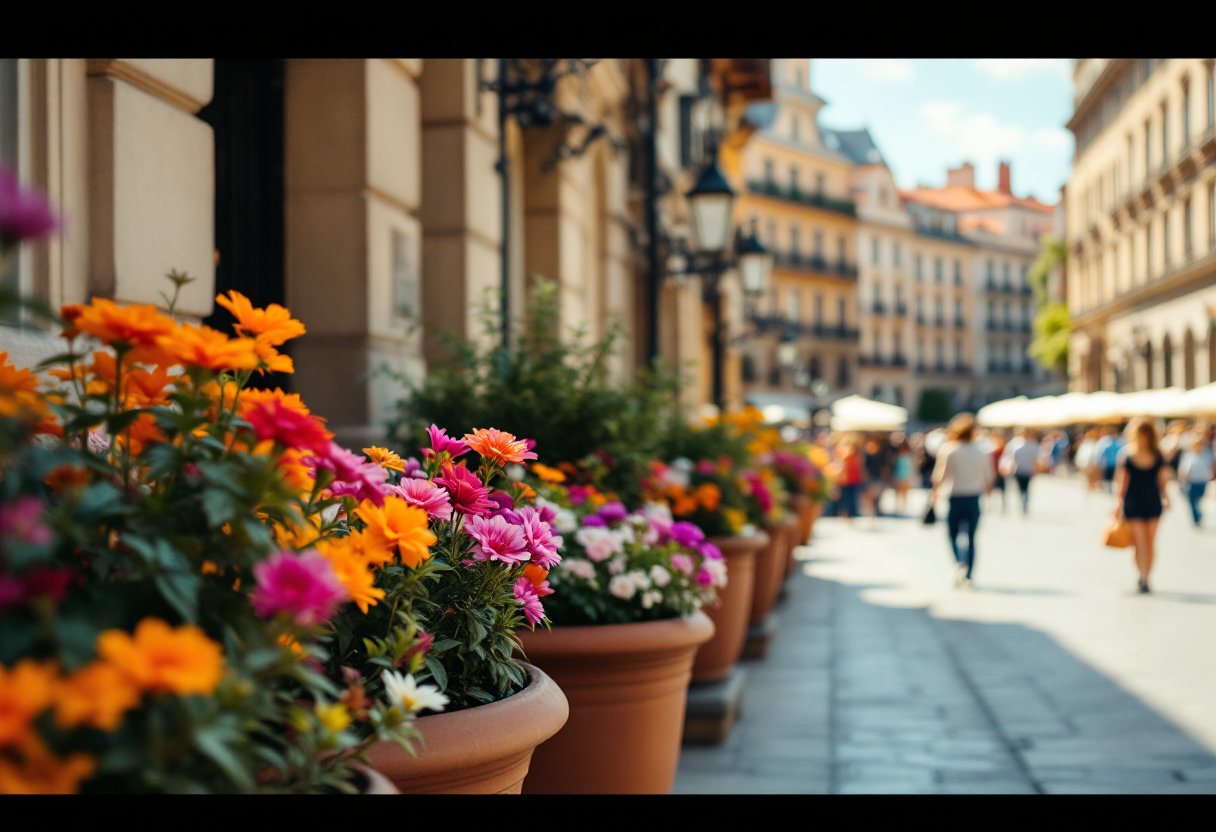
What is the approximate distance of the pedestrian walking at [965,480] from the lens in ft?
35.9

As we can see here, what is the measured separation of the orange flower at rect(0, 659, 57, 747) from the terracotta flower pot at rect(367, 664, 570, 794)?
93cm

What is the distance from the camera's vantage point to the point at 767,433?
35.6 ft

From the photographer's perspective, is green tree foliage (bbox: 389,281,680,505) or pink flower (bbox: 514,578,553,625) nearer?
pink flower (bbox: 514,578,553,625)

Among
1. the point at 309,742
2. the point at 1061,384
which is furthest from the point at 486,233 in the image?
the point at 1061,384

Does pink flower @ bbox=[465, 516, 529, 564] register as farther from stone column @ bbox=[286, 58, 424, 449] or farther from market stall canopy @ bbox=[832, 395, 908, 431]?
market stall canopy @ bbox=[832, 395, 908, 431]

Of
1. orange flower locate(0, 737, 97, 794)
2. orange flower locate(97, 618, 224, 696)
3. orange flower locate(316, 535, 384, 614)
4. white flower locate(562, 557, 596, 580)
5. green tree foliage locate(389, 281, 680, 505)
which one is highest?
green tree foliage locate(389, 281, 680, 505)

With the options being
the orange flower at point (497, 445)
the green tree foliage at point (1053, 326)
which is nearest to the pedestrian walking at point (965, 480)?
the orange flower at point (497, 445)

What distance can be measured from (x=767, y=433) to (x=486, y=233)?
16.2 ft

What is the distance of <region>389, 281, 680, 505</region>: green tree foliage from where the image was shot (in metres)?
4.74

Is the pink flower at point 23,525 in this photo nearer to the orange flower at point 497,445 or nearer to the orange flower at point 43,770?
the orange flower at point 43,770

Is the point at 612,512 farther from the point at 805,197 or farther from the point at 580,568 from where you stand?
the point at 805,197

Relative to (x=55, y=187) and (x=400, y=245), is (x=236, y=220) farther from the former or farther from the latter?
(x=55, y=187)

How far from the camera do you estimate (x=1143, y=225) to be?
43969mm

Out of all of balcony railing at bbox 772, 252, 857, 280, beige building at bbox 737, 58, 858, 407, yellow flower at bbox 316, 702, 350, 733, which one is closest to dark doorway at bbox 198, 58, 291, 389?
yellow flower at bbox 316, 702, 350, 733
